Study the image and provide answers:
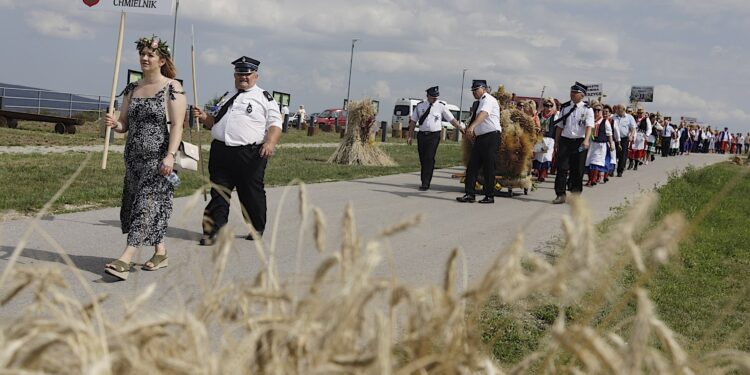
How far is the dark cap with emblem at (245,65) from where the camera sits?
334 inches

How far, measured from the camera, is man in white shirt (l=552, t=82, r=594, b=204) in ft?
48.7

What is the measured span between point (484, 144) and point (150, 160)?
8.06 metres

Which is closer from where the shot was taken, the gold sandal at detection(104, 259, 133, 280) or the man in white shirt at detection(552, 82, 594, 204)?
the gold sandal at detection(104, 259, 133, 280)

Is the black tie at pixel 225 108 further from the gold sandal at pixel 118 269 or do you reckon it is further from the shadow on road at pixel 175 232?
the gold sandal at pixel 118 269

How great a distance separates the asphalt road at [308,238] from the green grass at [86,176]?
0.69 meters

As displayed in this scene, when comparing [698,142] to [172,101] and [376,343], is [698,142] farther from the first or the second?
[376,343]

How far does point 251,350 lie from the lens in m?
1.76

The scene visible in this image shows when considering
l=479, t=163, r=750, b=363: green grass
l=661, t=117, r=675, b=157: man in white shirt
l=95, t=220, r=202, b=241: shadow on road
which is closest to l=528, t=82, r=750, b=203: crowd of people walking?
l=479, t=163, r=750, b=363: green grass

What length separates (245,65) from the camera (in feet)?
27.8

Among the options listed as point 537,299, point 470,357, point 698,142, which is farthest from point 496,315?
point 698,142

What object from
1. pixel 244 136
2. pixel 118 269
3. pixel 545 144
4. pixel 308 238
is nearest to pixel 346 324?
pixel 308 238

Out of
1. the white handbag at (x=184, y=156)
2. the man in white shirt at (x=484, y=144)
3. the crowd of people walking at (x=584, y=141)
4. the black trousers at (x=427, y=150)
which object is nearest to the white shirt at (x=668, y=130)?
the crowd of people walking at (x=584, y=141)

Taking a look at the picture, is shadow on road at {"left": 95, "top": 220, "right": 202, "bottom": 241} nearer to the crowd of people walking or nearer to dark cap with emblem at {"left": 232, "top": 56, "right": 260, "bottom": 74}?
dark cap with emblem at {"left": 232, "top": 56, "right": 260, "bottom": 74}

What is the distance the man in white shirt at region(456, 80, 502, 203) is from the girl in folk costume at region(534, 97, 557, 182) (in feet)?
14.3
